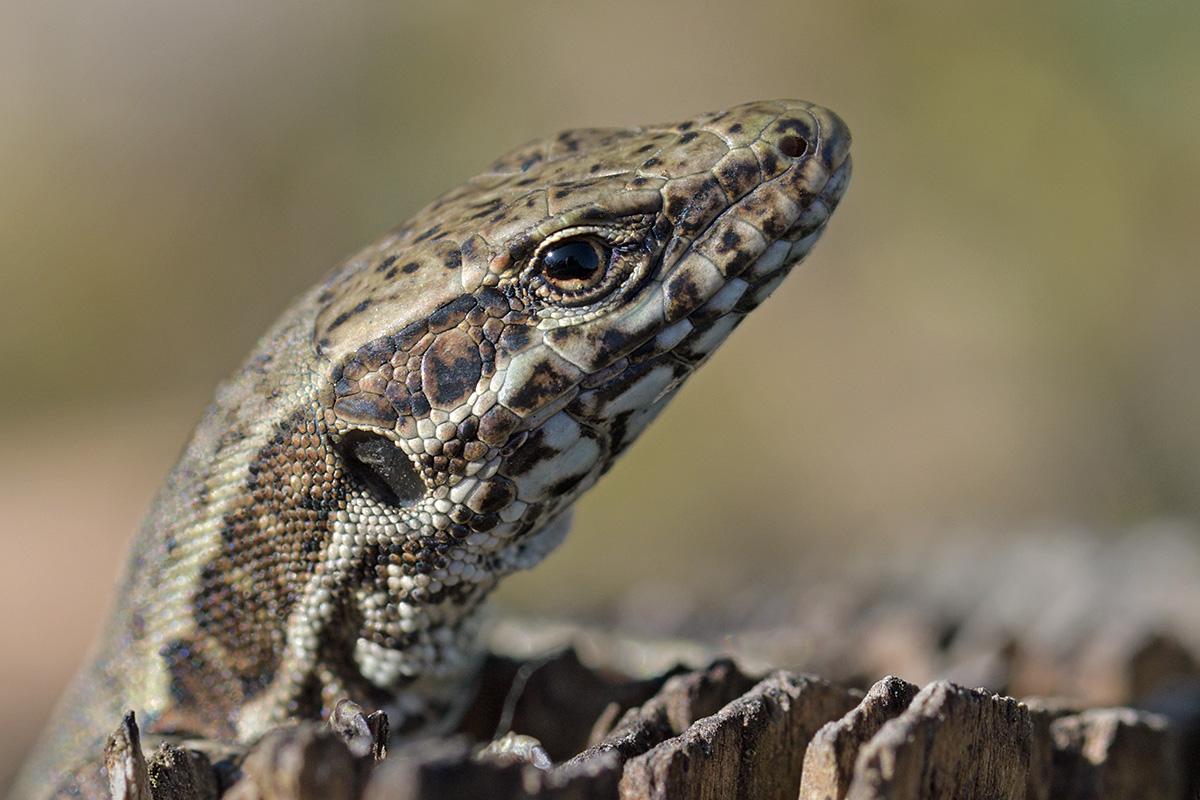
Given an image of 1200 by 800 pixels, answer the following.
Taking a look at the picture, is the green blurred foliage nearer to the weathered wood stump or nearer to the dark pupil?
the weathered wood stump

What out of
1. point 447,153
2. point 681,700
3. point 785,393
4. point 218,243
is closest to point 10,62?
point 218,243

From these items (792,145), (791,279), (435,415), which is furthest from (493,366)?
(791,279)

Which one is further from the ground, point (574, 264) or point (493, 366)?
point (574, 264)

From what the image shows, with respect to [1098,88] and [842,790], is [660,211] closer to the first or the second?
[842,790]

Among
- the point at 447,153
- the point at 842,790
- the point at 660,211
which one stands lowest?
the point at 842,790

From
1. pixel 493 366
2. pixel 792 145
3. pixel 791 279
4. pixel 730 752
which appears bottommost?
pixel 730 752

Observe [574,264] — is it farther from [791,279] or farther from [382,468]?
[791,279]

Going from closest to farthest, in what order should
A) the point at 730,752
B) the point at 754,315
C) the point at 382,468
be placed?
1. the point at 730,752
2. the point at 382,468
3. the point at 754,315
